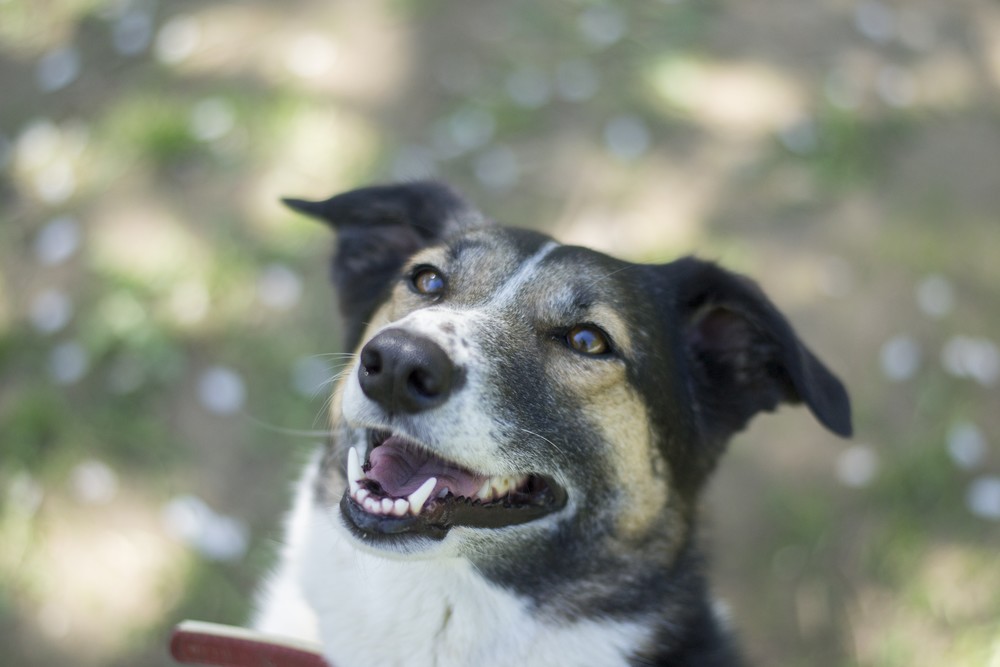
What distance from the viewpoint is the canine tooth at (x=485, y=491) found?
99.7 inches

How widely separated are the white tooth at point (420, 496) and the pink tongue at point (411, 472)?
0.03 metres

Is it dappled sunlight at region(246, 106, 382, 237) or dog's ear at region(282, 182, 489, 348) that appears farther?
dappled sunlight at region(246, 106, 382, 237)

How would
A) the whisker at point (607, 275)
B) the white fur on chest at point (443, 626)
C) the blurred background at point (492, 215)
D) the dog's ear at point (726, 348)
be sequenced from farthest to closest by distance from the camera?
the blurred background at point (492, 215), the dog's ear at point (726, 348), the whisker at point (607, 275), the white fur on chest at point (443, 626)

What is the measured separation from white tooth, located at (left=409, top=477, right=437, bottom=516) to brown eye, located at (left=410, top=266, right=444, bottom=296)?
72cm

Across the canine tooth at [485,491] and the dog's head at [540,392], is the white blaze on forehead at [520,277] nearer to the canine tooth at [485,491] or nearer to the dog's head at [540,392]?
the dog's head at [540,392]

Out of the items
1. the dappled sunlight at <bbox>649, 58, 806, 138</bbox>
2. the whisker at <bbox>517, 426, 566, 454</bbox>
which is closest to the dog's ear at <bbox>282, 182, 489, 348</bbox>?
the whisker at <bbox>517, 426, 566, 454</bbox>

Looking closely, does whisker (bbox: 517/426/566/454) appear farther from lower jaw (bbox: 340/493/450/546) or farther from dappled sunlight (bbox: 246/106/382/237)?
dappled sunlight (bbox: 246/106/382/237)

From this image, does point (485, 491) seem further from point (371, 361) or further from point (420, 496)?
point (371, 361)

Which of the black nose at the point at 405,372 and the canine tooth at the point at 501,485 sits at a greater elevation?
the black nose at the point at 405,372

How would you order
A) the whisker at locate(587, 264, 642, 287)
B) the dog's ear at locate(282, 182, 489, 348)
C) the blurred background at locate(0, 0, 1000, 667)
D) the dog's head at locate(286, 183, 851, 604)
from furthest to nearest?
the blurred background at locate(0, 0, 1000, 667), the dog's ear at locate(282, 182, 489, 348), the whisker at locate(587, 264, 642, 287), the dog's head at locate(286, 183, 851, 604)

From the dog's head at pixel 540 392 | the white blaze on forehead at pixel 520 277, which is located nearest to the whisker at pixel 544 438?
the dog's head at pixel 540 392

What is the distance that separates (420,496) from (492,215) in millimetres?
3320

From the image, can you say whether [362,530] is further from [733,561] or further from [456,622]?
[733,561]

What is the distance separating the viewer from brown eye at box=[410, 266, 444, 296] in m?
2.93
